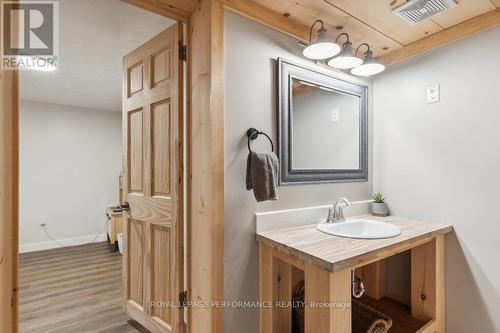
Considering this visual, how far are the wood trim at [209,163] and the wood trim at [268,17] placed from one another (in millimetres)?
103

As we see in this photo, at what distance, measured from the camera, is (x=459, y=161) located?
1677 millimetres

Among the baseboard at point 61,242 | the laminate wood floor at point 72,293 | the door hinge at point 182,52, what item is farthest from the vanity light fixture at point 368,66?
the baseboard at point 61,242

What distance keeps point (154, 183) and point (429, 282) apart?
194 centimetres

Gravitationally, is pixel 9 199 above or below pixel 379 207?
above

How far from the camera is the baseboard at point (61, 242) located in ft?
11.9

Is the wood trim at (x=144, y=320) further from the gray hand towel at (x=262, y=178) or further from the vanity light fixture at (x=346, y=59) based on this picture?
the vanity light fixture at (x=346, y=59)

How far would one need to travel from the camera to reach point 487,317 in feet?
5.12

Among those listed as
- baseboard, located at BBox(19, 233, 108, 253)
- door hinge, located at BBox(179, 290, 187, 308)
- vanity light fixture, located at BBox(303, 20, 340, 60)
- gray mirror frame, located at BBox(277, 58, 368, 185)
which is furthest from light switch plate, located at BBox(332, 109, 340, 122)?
baseboard, located at BBox(19, 233, 108, 253)

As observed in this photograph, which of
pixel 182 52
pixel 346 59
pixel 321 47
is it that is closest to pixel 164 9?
pixel 182 52

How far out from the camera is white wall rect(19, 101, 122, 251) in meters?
3.66

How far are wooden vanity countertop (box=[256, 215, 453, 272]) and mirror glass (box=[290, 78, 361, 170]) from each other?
18.1 inches

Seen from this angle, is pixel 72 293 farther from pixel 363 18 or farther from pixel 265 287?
pixel 363 18

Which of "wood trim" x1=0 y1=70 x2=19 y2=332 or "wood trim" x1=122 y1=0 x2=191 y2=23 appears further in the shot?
"wood trim" x1=122 y1=0 x2=191 y2=23

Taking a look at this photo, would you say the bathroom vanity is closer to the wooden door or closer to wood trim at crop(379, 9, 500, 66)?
the wooden door
